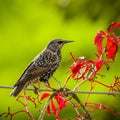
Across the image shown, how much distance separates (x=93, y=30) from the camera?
272 inches

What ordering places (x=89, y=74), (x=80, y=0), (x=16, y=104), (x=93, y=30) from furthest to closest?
(x=80, y=0) < (x=93, y=30) < (x=16, y=104) < (x=89, y=74)

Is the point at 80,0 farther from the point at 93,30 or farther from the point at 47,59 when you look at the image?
the point at 47,59

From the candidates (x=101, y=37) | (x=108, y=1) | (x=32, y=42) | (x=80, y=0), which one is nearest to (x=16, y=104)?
(x=32, y=42)

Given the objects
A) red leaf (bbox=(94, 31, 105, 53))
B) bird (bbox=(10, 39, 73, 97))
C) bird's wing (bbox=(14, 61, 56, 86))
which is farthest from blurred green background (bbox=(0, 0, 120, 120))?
red leaf (bbox=(94, 31, 105, 53))

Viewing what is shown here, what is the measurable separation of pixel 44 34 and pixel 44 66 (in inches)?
115

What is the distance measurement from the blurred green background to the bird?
2.06 meters

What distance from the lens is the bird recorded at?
11.1 ft

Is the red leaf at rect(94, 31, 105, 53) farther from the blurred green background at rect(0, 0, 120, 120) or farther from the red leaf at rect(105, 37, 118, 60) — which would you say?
the blurred green background at rect(0, 0, 120, 120)

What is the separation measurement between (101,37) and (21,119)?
3623mm

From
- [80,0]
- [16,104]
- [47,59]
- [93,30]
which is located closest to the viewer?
[47,59]

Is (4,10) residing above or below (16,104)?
above

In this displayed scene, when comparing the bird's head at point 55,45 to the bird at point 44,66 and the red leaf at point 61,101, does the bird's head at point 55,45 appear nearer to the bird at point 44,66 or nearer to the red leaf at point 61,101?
the bird at point 44,66

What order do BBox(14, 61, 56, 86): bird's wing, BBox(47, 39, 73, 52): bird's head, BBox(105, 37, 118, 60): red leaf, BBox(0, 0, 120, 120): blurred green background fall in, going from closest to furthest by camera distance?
BBox(105, 37, 118, 60): red leaf → BBox(14, 61, 56, 86): bird's wing → BBox(47, 39, 73, 52): bird's head → BBox(0, 0, 120, 120): blurred green background

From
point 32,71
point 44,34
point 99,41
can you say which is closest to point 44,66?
point 32,71
